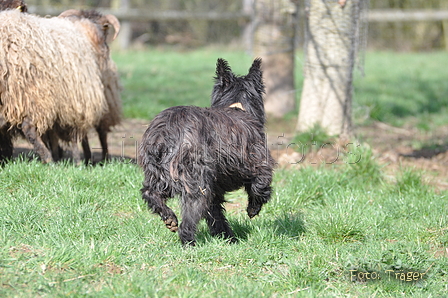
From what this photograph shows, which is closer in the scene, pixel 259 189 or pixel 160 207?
pixel 160 207

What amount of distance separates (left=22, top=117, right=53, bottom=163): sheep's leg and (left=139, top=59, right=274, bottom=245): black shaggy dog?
1.97 meters

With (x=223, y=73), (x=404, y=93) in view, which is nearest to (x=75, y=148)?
(x=223, y=73)

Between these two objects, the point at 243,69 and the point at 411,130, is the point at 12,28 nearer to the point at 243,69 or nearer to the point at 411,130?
the point at 411,130

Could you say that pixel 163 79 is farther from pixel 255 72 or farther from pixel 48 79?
pixel 255 72

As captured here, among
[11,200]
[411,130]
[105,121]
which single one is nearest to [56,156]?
[105,121]

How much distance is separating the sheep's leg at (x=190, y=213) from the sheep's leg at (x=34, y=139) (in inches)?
89.1

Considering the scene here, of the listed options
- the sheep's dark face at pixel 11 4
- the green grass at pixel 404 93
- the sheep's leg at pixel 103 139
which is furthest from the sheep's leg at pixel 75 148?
the green grass at pixel 404 93

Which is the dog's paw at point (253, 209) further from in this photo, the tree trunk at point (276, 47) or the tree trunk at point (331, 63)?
the tree trunk at point (276, 47)

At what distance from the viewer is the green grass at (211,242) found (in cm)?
321

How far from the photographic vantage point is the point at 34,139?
202 inches

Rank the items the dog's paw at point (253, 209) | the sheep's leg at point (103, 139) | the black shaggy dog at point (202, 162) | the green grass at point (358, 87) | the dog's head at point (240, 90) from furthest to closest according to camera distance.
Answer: the green grass at point (358, 87), the sheep's leg at point (103, 139), the dog's head at point (240, 90), the dog's paw at point (253, 209), the black shaggy dog at point (202, 162)

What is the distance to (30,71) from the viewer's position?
4973mm

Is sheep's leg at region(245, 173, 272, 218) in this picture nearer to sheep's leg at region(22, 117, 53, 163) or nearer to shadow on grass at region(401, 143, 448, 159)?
sheep's leg at region(22, 117, 53, 163)

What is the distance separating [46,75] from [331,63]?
3.63 meters
